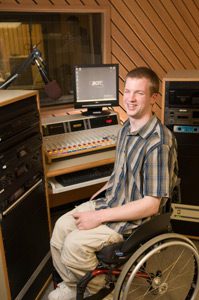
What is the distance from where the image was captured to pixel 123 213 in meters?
1.57

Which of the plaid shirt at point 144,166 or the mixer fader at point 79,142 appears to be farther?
the mixer fader at point 79,142

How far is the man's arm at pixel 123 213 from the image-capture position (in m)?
1.52

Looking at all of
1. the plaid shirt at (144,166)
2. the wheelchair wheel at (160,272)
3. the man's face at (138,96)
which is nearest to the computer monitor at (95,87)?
the plaid shirt at (144,166)

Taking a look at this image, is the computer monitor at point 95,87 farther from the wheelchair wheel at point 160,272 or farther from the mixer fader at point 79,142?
the wheelchair wheel at point 160,272

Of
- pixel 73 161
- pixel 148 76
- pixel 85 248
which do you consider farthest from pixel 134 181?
pixel 73 161

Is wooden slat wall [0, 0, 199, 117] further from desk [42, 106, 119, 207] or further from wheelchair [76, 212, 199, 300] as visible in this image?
wheelchair [76, 212, 199, 300]

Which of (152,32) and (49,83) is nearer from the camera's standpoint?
(49,83)

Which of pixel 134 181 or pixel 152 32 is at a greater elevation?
pixel 152 32

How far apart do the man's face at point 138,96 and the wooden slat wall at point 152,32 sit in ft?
4.39

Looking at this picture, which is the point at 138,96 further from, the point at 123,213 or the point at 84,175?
the point at 84,175

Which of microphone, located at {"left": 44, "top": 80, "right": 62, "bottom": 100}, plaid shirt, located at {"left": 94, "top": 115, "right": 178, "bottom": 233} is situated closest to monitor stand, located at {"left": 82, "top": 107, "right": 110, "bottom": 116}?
microphone, located at {"left": 44, "top": 80, "right": 62, "bottom": 100}

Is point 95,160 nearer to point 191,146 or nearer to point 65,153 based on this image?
point 65,153

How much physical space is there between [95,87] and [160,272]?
140 cm

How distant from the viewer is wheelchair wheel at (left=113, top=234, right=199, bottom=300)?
4.74ft
